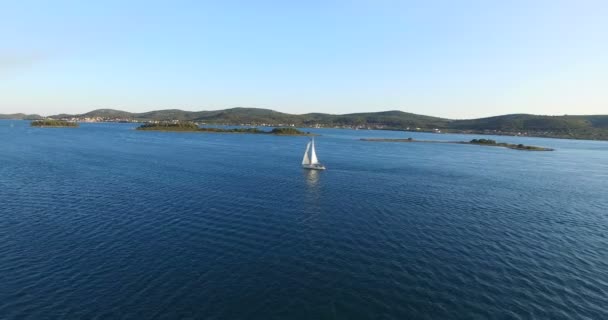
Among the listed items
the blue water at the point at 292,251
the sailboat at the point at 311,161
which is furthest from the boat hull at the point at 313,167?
the blue water at the point at 292,251

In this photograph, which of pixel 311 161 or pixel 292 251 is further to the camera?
pixel 311 161

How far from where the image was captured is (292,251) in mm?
36875

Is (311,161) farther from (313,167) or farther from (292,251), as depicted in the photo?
(292,251)

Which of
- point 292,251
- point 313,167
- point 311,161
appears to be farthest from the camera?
point 311,161

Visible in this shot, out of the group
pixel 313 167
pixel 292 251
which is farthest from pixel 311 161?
pixel 292 251

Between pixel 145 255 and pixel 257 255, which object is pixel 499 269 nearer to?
pixel 257 255

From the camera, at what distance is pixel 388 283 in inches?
1189

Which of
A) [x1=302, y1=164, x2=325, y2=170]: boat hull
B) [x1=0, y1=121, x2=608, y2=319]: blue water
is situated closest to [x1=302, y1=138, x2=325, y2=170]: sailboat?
[x1=302, y1=164, x2=325, y2=170]: boat hull

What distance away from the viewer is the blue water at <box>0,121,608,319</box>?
1039 inches

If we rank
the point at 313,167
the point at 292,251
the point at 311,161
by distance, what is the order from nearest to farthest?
1. the point at 292,251
2. the point at 313,167
3. the point at 311,161

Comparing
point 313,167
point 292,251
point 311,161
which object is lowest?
point 292,251

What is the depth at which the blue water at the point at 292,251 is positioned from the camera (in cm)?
2639

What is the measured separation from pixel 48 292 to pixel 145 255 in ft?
28.5

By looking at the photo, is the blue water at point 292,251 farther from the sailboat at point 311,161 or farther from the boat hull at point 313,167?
the sailboat at point 311,161
